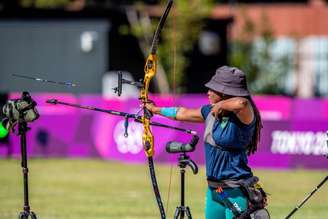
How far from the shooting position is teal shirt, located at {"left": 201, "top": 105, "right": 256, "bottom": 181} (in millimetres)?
9023

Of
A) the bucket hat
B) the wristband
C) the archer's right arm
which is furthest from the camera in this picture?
the wristband

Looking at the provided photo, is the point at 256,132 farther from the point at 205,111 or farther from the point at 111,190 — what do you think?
the point at 111,190

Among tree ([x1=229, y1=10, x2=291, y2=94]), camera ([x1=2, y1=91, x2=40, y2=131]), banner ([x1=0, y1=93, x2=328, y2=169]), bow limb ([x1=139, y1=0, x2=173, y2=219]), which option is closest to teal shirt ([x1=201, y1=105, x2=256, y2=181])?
bow limb ([x1=139, y1=0, x2=173, y2=219])

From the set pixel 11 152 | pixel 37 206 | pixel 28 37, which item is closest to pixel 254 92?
pixel 28 37

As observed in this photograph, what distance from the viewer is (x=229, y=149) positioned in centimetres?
905

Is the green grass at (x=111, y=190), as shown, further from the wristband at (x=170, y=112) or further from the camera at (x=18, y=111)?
the wristband at (x=170, y=112)

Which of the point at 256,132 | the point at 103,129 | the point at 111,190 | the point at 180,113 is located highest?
the point at 180,113

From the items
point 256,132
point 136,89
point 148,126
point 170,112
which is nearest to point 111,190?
point 148,126

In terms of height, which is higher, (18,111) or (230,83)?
(230,83)

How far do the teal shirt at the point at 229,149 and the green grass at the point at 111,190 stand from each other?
5.72 m

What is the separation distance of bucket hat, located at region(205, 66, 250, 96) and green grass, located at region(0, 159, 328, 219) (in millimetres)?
5830

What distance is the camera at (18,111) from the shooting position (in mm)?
9727

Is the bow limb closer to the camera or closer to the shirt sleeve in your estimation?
the shirt sleeve

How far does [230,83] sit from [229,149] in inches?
22.7
